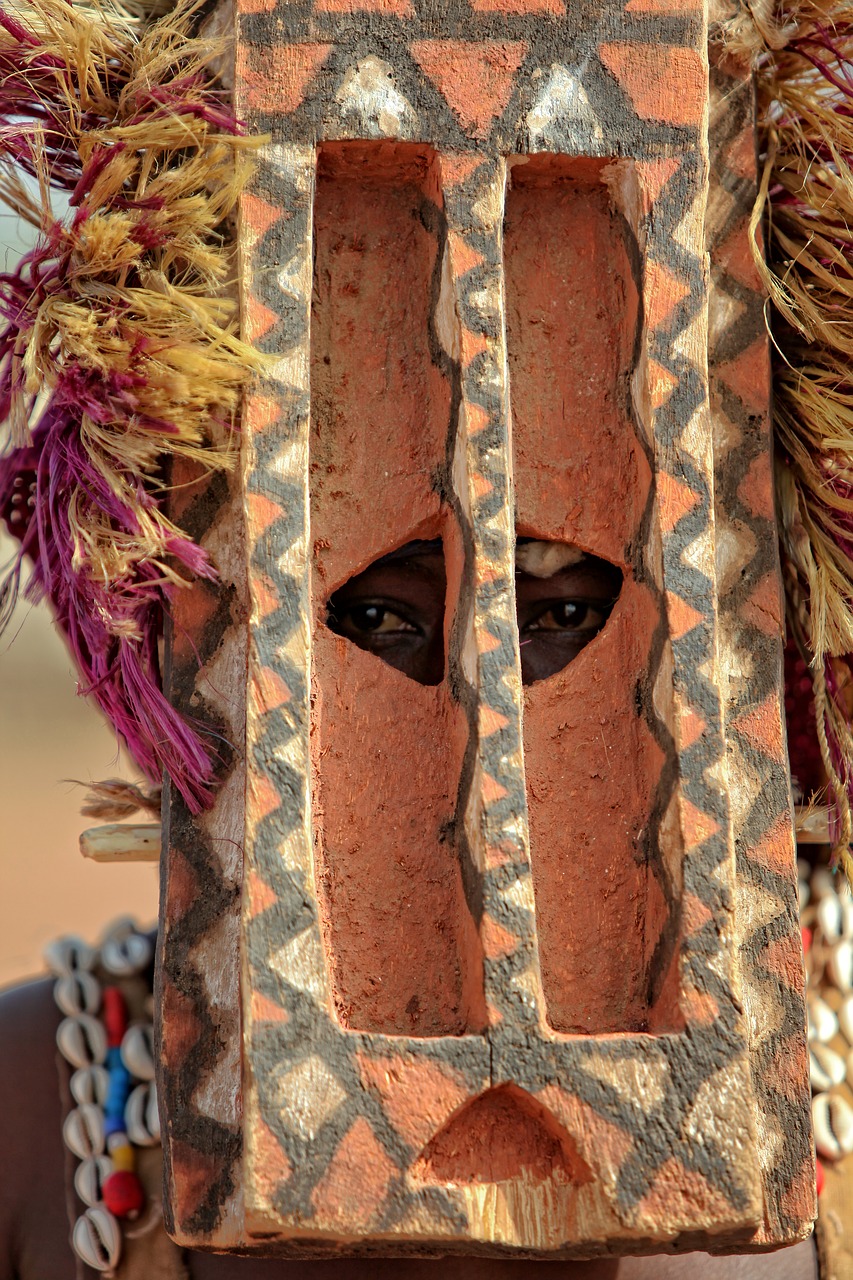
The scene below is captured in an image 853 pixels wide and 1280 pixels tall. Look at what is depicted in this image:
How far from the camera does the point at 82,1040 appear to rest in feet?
5.80

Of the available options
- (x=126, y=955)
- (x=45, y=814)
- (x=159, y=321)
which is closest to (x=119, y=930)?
(x=126, y=955)

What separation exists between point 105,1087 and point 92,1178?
0.10 metres

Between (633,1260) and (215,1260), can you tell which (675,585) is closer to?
(633,1260)

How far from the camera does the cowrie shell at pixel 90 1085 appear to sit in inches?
68.1

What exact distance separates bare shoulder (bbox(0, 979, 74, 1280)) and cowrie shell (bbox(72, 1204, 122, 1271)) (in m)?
0.05

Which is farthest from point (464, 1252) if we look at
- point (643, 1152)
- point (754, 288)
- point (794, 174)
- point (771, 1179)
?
point (794, 174)

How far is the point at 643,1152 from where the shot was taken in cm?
131

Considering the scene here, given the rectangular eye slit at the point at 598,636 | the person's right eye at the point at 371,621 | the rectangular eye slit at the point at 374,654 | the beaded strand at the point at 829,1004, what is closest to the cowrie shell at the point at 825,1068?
the beaded strand at the point at 829,1004

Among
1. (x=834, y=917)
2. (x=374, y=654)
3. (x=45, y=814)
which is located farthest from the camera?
(x=45, y=814)

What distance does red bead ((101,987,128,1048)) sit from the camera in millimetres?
1771

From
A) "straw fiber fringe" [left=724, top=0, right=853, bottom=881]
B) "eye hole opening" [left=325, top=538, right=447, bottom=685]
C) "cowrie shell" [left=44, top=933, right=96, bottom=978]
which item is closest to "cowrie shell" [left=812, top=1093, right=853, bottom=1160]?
"straw fiber fringe" [left=724, top=0, right=853, bottom=881]

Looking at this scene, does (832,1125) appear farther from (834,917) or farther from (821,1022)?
(834,917)

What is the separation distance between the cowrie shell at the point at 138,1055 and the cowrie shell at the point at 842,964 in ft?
2.78

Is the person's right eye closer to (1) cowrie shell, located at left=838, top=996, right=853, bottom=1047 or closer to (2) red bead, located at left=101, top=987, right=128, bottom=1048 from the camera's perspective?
(2) red bead, located at left=101, top=987, right=128, bottom=1048
